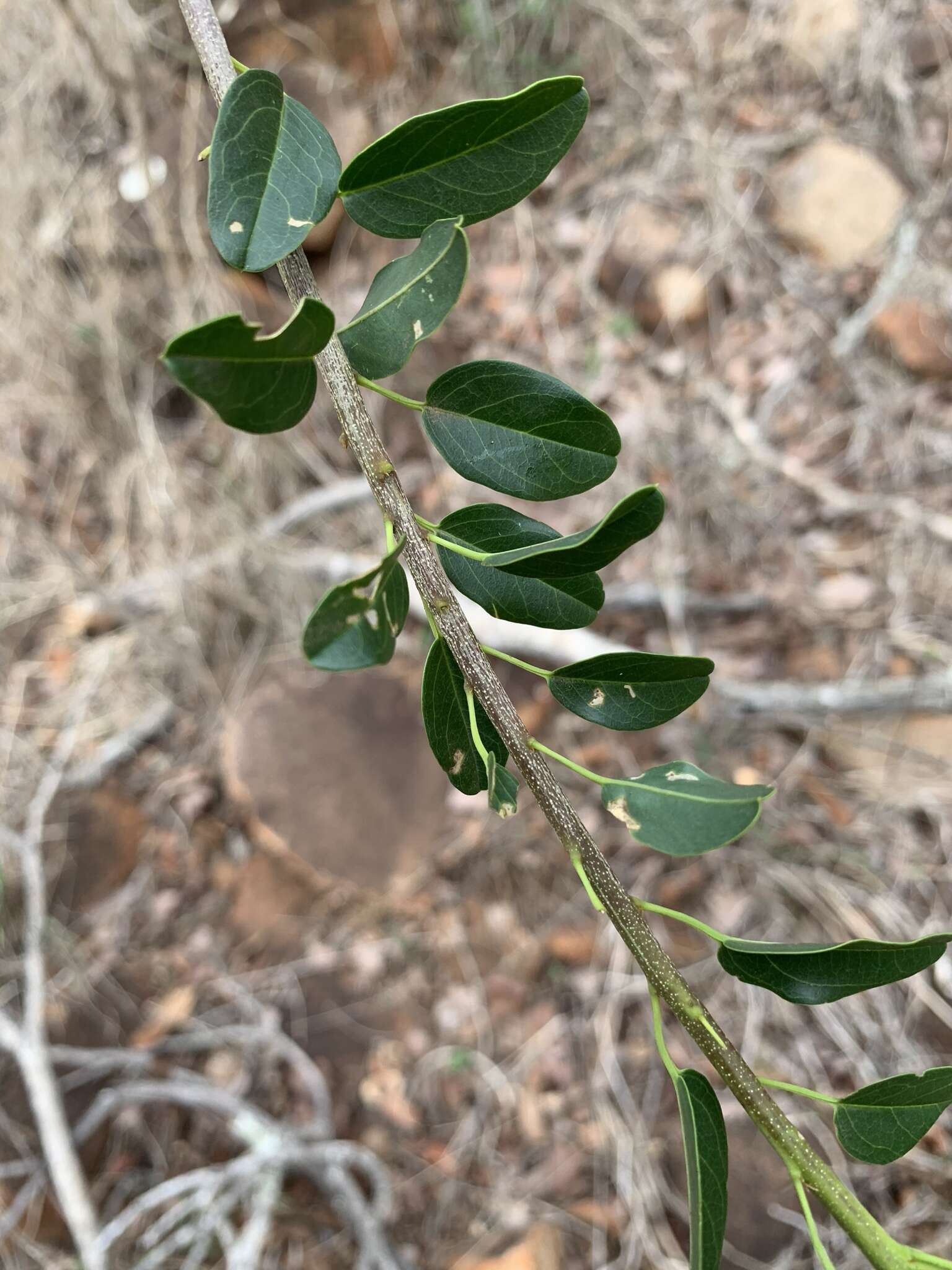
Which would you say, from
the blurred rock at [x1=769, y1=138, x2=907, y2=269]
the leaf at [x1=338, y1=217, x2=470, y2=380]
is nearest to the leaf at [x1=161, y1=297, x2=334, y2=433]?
the leaf at [x1=338, y1=217, x2=470, y2=380]

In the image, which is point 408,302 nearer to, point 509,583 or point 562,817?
point 509,583

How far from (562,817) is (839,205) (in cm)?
240

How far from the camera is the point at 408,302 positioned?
1.26ft

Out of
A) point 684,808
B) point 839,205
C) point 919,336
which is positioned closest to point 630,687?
point 684,808

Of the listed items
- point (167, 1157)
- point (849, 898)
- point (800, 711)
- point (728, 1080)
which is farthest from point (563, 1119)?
point (728, 1080)

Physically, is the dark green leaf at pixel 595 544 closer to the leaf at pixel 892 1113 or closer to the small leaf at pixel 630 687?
the small leaf at pixel 630 687

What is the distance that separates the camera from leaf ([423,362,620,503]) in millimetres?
412

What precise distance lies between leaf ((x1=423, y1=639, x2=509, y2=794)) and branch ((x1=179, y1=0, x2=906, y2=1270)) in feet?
0.06

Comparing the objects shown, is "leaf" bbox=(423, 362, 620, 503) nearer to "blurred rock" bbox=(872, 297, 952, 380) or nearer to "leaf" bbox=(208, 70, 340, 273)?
"leaf" bbox=(208, 70, 340, 273)

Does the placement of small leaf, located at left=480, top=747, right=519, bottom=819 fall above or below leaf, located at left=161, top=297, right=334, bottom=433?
below

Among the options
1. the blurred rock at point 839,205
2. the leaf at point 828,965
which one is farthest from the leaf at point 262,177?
the blurred rock at point 839,205

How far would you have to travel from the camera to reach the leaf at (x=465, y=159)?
39 centimetres

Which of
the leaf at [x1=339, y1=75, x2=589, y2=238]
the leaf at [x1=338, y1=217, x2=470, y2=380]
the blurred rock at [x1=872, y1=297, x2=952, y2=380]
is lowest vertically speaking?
the blurred rock at [x1=872, y1=297, x2=952, y2=380]

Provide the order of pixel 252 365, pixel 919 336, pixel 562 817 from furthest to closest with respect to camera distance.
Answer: pixel 919 336 < pixel 562 817 < pixel 252 365
